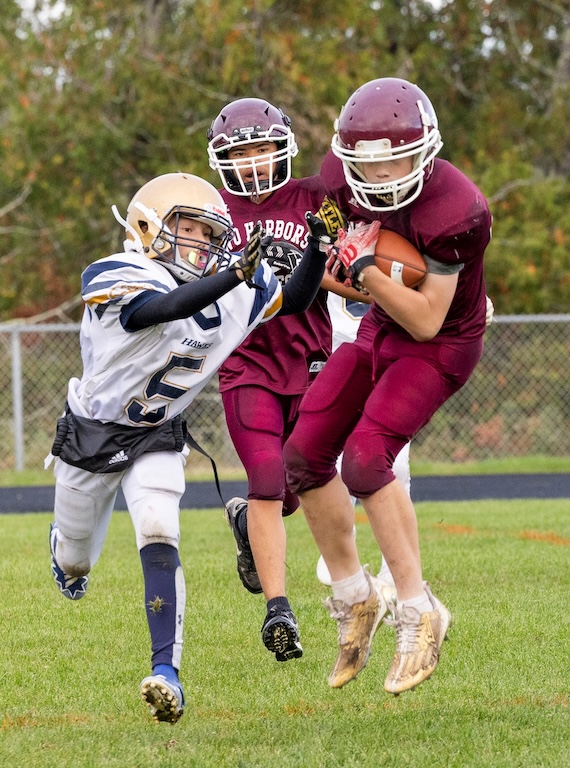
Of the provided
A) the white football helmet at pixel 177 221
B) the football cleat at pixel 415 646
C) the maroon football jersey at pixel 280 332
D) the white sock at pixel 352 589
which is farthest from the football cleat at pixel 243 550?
the white football helmet at pixel 177 221

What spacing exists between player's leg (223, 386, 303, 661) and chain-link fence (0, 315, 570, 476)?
7894mm

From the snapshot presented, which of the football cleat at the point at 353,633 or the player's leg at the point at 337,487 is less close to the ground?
the player's leg at the point at 337,487

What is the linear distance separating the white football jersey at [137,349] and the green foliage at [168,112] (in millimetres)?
10764

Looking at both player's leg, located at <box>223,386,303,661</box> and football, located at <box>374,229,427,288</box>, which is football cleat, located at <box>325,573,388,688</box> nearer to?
player's leg, located at <box>223,386,303,661</box>

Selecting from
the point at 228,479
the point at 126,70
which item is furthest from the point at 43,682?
the point at 126,70

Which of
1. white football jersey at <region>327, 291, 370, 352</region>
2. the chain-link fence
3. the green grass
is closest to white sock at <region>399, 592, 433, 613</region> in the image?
white football jersey at <region>327, 291, 370, 352</region>

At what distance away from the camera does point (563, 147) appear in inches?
670

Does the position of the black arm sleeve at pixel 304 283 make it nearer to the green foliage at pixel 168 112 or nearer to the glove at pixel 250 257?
the glove at pixel 250 257

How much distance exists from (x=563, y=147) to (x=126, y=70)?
608 cm

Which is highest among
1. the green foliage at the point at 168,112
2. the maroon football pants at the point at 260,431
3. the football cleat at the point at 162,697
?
the football cleat at the point at 162,697

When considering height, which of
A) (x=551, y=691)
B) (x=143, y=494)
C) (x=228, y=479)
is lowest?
(x=228, y=479)

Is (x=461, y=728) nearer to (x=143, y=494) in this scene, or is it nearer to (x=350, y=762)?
(x=350, y=762)

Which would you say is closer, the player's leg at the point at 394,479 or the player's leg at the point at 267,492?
the player's leg at the point at 394,479

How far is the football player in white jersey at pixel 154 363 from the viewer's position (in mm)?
3830
